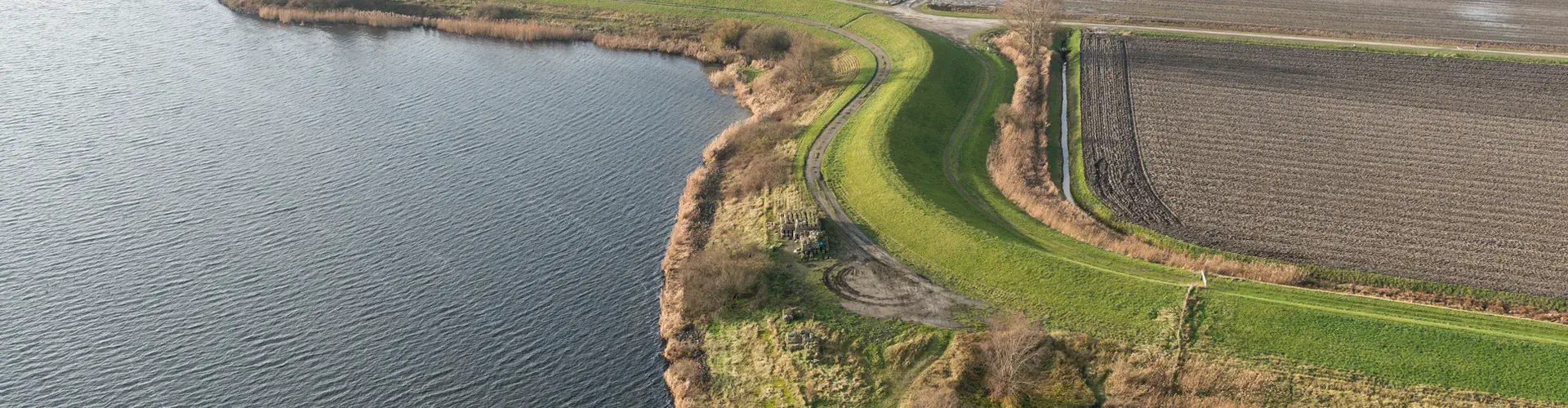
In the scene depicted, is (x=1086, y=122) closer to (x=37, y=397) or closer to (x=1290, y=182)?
(x=1290, y=182)

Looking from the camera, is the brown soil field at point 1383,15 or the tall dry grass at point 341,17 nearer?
the brown soil field at point 1383,15

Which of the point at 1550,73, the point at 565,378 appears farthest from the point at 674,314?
the point at 1550,73

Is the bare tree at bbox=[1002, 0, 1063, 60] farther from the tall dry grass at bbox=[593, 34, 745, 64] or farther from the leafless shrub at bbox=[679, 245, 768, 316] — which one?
the leafless shrub at bbox=[679, 245, 768, 316]

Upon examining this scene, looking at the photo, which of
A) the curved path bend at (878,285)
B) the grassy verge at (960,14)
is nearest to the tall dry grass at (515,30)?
the grassy verge at (960,14)

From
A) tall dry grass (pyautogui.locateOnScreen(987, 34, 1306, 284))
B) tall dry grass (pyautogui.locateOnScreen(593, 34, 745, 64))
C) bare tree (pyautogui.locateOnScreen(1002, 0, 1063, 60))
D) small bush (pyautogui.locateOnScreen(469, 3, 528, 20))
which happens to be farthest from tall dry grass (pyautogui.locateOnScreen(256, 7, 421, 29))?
tall dry grass (pyautogui.locateOnScreen(987, 34, 1306, 284))

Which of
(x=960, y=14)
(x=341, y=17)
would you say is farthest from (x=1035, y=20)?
(x=341, y=17)

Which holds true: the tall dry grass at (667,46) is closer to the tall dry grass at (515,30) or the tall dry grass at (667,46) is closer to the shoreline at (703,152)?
the shoreline at (703,152)
